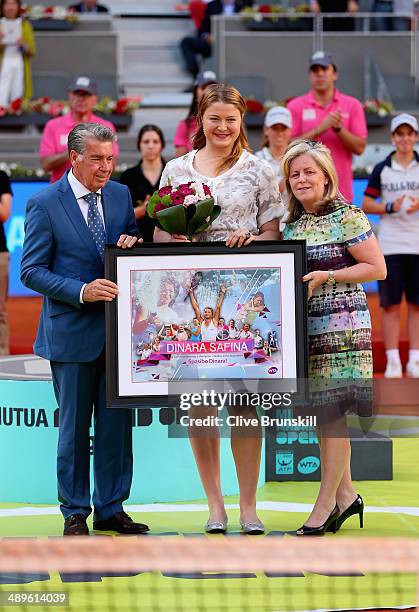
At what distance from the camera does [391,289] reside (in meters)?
9.85

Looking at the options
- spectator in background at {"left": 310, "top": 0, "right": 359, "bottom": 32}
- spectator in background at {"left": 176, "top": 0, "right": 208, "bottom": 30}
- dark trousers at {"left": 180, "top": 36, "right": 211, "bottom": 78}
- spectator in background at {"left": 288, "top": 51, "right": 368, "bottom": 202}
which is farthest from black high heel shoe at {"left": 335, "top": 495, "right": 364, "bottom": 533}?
spectator in background at {"left": 176, "top": 0, "right": 208, "bottom": 30}

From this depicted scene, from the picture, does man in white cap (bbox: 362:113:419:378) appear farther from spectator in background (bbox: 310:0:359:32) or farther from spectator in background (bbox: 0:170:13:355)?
spectator in background (bbox: 310:0:359:32)

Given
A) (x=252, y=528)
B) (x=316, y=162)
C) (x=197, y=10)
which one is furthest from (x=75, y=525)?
(x=197, y=10)

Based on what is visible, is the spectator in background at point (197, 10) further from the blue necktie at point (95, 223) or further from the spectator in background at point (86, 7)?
the blue necktie at point (95, 223)

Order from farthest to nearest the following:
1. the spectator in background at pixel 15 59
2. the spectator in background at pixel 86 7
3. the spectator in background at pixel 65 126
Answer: the spectator in background at pixel 86 7, the spectator in background at pixel 15 59, the spectator in background at pixel 65 126

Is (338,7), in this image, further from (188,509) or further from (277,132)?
(188,509)

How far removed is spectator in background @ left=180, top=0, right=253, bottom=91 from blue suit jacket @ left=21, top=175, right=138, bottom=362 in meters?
13.3

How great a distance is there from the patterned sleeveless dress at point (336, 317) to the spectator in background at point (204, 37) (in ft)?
44.4

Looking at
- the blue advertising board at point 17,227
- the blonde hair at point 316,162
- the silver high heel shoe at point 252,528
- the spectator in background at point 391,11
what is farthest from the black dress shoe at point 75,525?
the spectator in background at point 391,11

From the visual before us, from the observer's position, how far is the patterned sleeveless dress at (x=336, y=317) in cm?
540

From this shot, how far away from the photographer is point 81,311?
562 centimetres

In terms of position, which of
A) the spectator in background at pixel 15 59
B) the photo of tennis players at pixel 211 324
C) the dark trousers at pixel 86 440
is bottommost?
the dark trousers at pixel 86 440

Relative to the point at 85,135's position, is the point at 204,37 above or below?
above

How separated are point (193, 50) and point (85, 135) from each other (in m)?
14.4
